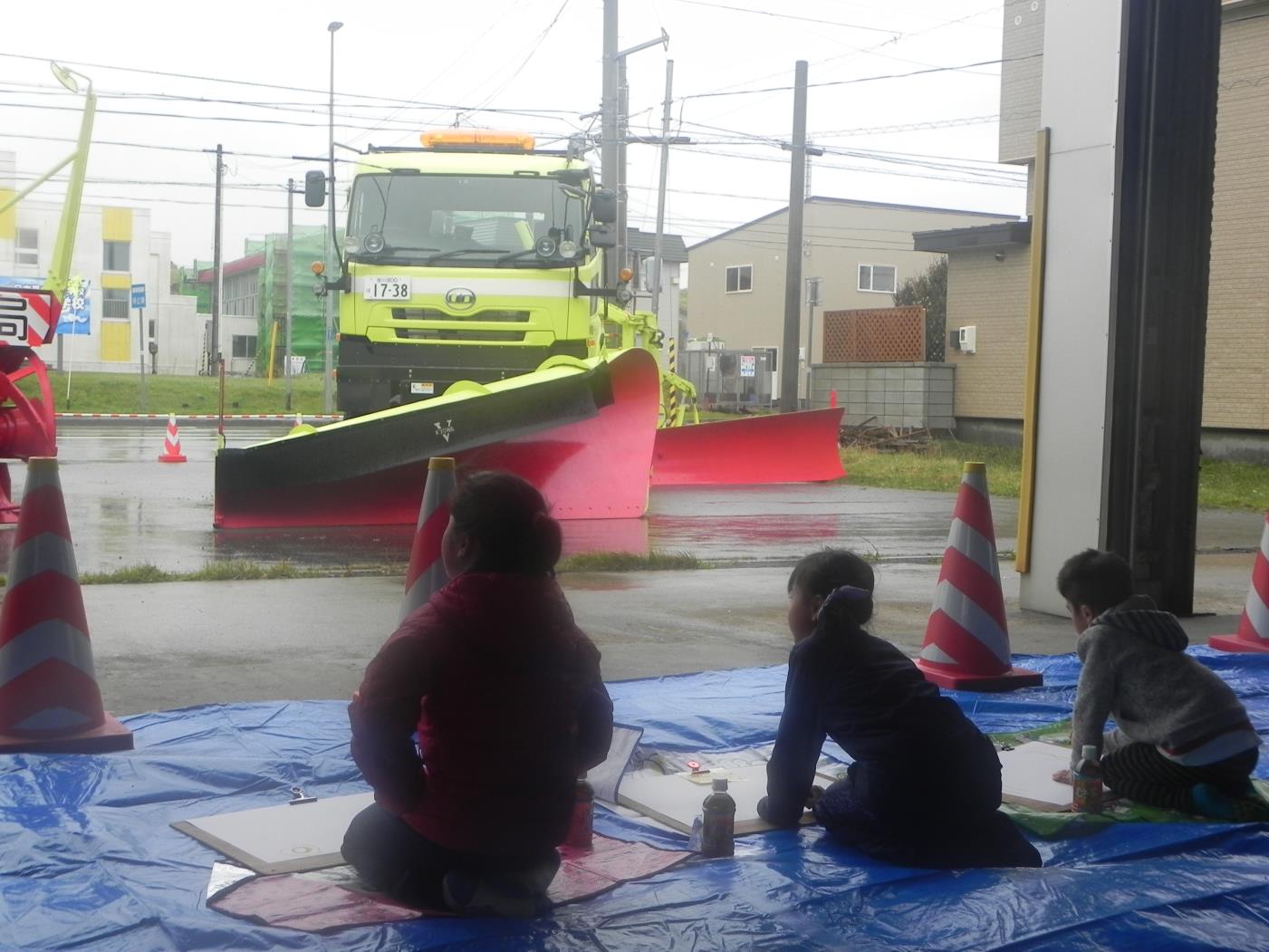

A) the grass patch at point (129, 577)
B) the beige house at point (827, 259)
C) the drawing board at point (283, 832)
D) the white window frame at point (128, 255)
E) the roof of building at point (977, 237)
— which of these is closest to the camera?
the drawing board at point (283, 832)

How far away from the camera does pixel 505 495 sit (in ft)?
9.75

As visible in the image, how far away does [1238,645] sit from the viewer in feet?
22.7

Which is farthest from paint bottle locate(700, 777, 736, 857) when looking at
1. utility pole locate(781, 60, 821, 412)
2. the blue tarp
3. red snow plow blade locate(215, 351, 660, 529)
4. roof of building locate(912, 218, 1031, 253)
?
roof of building locate(912, 218, 1031, 253)

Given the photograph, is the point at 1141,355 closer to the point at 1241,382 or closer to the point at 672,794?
the point at 672,794

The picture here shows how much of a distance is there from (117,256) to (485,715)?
202 ft

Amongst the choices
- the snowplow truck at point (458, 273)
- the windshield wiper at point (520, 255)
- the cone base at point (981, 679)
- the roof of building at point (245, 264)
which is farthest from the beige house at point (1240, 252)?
the roof of building at point (245, 264)

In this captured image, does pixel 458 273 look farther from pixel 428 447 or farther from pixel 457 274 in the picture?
pixel 428 447

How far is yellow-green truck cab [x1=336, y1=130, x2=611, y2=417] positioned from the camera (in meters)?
12.8

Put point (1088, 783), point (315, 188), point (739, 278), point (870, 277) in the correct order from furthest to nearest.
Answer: point (739, 278)
point (870, 277)
point (315, 188)
point (1088, 783)

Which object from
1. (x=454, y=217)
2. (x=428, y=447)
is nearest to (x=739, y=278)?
(x=454, y=217)

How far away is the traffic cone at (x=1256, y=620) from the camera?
272 inches

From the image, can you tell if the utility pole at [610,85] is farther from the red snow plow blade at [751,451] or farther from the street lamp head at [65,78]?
the street lamp head at [65,78]

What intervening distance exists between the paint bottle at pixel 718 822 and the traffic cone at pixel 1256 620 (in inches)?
164

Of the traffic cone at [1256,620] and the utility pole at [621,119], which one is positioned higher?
the utility pole at [621,119]
